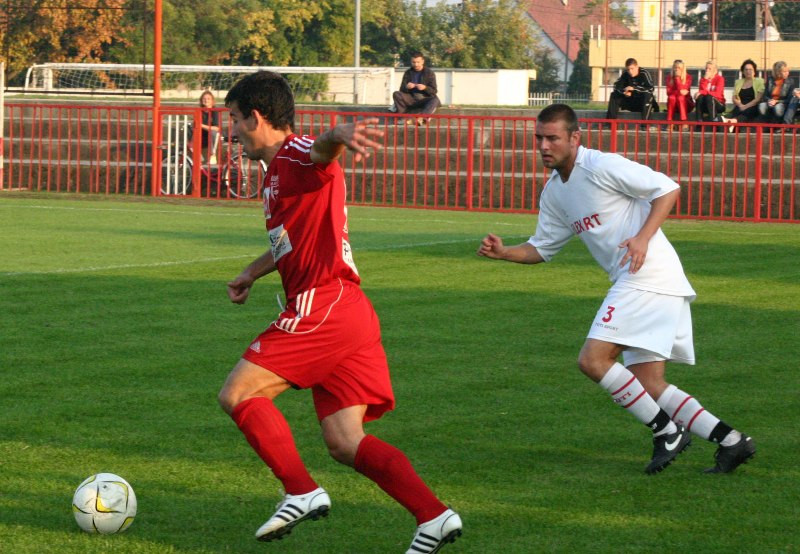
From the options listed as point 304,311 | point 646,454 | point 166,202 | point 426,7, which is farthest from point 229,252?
point 426,7

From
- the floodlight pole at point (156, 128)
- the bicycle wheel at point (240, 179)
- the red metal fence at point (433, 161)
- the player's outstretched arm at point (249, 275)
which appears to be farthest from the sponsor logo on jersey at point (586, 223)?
the floodlight pole at point (156, 128)

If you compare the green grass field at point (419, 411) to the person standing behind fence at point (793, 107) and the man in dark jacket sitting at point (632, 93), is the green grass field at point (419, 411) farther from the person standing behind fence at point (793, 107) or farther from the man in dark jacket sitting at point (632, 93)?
the man in dark jacket sitting at point (632, 93)

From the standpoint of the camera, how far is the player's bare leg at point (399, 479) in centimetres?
486

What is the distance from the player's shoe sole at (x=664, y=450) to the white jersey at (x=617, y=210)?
0.68m

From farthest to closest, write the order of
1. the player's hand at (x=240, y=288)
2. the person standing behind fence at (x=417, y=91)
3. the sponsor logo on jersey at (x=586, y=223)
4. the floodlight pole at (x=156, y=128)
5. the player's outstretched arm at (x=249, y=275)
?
the person standing behind fence at (x=417, y=91)
the floodlight pole at (x=156, y=128)
the sponsor logo on jersey at (x=586, y=223)
the player's hand at (x=240, y=288)
the player's outstretched arm at (x=249, y=275)

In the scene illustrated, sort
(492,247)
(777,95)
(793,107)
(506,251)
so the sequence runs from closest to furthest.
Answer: (492,247)
(506,251)
(793,107)
(777,95)

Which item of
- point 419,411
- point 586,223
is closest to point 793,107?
point 419,411

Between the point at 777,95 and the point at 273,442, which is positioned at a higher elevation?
the point at 777,95

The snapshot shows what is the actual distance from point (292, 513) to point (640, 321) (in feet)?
7.45

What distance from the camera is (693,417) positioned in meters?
Answer: 6.62

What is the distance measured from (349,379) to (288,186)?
0.74 m

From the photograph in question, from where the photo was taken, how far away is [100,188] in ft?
84.6

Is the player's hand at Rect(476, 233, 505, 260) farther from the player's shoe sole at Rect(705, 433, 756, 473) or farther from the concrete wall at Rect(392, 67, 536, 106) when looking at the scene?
the concrete wall at Rect(392, 67, 536, 106)

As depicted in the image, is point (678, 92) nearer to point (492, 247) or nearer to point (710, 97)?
point (710, 97)
